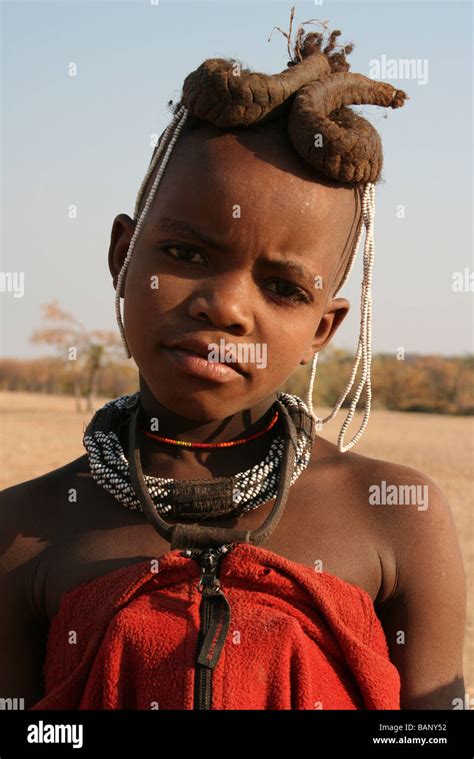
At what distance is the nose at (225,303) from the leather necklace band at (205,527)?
1.22 feet

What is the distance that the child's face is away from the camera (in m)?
2.00

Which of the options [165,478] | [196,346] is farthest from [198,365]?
[165,478]

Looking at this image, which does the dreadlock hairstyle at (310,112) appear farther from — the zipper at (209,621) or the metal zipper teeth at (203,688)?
the metal zipper teeth at (203,688)

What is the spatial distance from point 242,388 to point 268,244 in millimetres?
340

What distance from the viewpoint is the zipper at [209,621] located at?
1856mm

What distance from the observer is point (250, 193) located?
2016 mm

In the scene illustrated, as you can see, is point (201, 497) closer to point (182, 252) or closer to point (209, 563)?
point (209, 563)

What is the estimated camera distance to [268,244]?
2.02m

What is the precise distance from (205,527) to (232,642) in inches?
10.5
